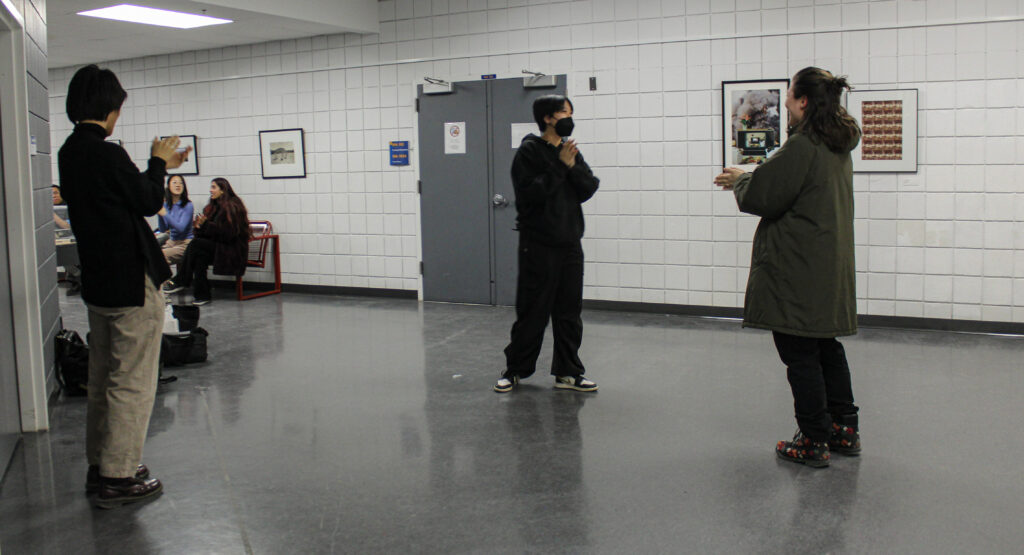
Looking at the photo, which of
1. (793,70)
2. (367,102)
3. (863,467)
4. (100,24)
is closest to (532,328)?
(863,467)

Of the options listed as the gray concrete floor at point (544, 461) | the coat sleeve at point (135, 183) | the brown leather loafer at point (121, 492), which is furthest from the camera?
the brown leather loafer at point (121, 492)

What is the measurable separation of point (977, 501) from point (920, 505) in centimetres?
21

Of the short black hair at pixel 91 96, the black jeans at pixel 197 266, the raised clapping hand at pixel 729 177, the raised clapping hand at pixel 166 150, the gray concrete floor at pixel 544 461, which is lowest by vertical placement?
the gray concrete floor at pixel 544 461

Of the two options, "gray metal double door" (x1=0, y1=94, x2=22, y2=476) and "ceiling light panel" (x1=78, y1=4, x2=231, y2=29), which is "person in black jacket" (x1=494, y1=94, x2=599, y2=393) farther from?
"ceiling light panel" (x1=78, y1=4, x2=231, y2=29)

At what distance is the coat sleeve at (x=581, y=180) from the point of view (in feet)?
13.8

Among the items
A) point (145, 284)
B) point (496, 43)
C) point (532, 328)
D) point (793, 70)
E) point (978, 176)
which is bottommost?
point (532, 328)

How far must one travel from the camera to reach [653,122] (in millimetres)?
6688

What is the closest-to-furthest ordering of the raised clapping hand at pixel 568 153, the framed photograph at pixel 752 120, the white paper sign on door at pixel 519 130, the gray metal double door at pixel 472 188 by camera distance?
Result: 1. the raised clapping hand at pixel 568 153
2. the framed photograph at pixel 752 120
3. the white paper sign on door at pixel 519 130
4. the gray metal double door at pixel 472 188

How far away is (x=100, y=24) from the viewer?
7.16m

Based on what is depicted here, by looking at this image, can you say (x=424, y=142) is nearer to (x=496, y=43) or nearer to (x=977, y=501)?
(x=496, y=43)

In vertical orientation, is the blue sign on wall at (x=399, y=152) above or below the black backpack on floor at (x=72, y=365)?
above

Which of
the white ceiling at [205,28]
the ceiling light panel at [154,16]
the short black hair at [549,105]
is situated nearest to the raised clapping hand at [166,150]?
the short black hair at [549,105]

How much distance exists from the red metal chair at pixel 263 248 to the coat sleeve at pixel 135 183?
5436 mm

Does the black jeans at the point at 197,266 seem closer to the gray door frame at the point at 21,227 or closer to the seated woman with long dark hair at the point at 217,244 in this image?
the seated woman with long dark hair at the point at 217,244
